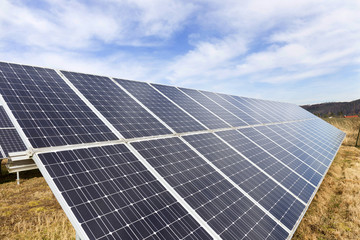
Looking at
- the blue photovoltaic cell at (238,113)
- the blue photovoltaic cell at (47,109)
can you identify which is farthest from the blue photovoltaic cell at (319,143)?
the blue photovoltaic cell at (47,109)

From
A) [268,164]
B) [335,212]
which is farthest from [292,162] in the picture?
[335,212]

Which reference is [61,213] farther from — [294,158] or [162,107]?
[294,158]

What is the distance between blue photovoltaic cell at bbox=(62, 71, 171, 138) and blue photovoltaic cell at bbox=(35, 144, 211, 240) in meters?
2.01

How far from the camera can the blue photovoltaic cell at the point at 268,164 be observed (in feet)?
28.5

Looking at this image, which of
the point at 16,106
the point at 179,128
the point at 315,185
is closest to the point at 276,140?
the point at 315,185

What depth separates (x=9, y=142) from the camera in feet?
61.1

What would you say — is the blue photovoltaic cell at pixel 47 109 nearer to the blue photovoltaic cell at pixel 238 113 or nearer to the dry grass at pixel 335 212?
the dry grass at pixel 335 212

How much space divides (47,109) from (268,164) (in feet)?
35.3

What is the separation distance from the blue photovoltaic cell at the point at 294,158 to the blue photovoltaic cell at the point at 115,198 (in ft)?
30.2

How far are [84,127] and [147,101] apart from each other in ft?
17.2

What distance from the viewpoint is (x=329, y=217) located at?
11.7m

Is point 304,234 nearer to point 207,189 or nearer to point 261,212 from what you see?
point 261,212

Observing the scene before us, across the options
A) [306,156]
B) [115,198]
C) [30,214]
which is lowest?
[30,214]

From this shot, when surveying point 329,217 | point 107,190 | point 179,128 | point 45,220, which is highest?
point 179,128
